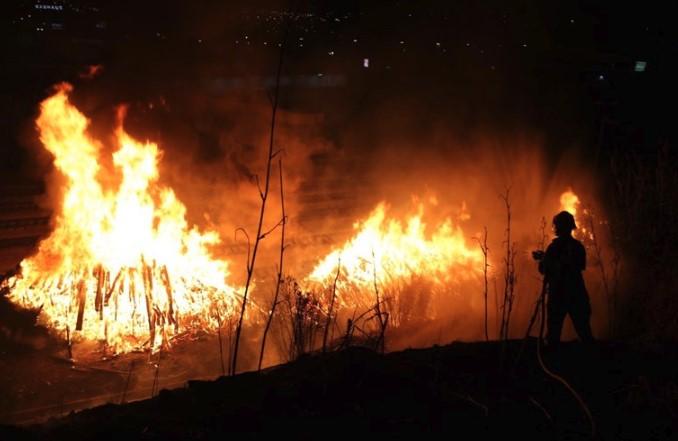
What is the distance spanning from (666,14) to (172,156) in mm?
18416

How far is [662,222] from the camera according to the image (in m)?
7.93

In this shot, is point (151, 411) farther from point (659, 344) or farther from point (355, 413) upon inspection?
point (659, 344)

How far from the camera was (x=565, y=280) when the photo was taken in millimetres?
6348

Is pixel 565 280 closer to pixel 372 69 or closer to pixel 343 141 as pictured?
pixel 343 141

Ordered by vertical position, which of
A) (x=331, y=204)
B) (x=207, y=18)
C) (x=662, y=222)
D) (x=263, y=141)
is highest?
(x=207, y=18)

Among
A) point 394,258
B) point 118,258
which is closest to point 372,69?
point 394,258

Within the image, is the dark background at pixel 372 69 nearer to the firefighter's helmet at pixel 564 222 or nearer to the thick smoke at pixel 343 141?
the thick smoke at pixel 343 141

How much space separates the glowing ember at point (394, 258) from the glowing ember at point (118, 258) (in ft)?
6.07

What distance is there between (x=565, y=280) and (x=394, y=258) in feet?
12.0

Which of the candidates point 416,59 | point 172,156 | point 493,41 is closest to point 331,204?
point 172,156

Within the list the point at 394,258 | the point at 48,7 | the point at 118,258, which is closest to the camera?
the point at 118,258

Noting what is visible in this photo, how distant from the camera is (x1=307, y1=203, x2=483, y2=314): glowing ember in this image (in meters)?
8.88

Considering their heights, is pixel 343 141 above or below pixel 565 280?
above

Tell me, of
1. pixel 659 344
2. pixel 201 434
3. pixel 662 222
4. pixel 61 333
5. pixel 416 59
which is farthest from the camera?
pixel 416 59
